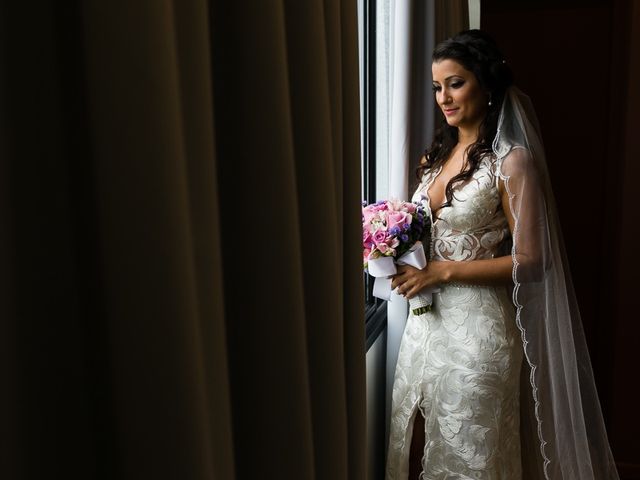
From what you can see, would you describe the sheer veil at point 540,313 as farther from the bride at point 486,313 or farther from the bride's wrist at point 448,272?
the bride's wrist at point 448,272

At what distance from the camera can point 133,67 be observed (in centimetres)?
47

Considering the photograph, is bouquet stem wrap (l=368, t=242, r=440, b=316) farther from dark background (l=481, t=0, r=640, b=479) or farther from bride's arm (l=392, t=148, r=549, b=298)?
dark background (l=481, t=0, r=640, b=479)

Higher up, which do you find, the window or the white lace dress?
the window

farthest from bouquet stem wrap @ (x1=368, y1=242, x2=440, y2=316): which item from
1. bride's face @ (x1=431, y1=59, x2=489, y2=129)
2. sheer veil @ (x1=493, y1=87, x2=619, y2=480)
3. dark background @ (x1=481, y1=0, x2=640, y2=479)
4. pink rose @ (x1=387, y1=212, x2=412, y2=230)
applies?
dark background @ (x1=481, y1=0, x2=640, y2=479)

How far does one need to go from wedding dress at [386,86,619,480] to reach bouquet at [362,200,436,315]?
83 millimetres

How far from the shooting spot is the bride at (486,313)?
203 cm

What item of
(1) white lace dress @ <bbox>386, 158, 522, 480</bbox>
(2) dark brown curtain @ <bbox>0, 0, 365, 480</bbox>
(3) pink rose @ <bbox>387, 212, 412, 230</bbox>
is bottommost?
(1) white lace dress @ <bbox>386, 158, 522, 480</bbox>

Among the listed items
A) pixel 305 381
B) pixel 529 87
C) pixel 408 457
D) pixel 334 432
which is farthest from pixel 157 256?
pixel 529 87

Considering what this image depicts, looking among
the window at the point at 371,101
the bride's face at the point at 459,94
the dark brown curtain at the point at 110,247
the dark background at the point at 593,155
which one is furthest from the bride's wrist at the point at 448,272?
the dark background at the point at 593,155

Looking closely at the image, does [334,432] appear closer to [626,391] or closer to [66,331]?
[66,331]

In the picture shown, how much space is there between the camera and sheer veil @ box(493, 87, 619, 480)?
199cm

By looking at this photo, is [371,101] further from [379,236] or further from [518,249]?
[518,249]

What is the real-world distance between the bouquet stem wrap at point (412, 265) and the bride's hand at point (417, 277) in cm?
2

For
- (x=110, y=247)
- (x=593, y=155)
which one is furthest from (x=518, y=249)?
(x=593, y=155)
